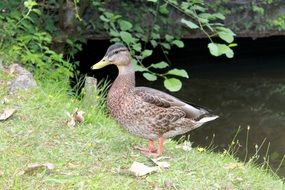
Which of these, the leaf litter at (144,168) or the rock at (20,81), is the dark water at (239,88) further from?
the leaf litter at (144,168)

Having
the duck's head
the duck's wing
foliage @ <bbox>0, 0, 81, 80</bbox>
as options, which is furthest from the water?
the duck's head

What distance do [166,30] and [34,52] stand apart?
4847 mm

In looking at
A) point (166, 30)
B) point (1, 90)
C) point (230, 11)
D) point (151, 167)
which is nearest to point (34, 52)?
point (1, 90)

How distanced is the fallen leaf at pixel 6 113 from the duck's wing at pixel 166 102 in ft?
4.34

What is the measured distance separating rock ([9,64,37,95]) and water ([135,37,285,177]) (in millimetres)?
3168

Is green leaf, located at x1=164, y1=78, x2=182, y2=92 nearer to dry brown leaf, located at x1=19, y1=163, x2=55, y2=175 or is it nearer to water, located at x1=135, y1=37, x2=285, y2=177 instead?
dry brown leaf, located at x1=19, y1=163, x2=55, y2=175

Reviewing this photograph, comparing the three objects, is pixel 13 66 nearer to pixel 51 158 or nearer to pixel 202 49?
pixel 51 158

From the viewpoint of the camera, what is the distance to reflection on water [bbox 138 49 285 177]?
8945 millimetres

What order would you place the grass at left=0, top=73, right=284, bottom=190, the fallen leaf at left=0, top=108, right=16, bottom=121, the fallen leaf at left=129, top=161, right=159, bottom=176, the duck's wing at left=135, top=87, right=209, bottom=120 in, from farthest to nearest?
1. the fallen leaf at left=0, top=108, right=16, bottom=121
2. the duck's wing at left=135, top=87, right=209, bottom=120
3. the fallen leaf at left=129, top=161, right=159, bottom=176
4. the grass at left=0, top=73, right=284, bottom=190

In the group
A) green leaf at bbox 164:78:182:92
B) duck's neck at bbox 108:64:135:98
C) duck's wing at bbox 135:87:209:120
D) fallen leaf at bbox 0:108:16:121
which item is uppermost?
green leaf at bbox 164:78:182:92

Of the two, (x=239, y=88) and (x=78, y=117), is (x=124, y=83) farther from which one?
(x=239, y=88)

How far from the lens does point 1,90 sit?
19.8 feet

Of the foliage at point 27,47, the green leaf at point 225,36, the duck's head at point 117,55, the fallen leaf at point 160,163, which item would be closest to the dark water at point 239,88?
the foliage at point 27,47

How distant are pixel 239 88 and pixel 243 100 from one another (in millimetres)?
794
